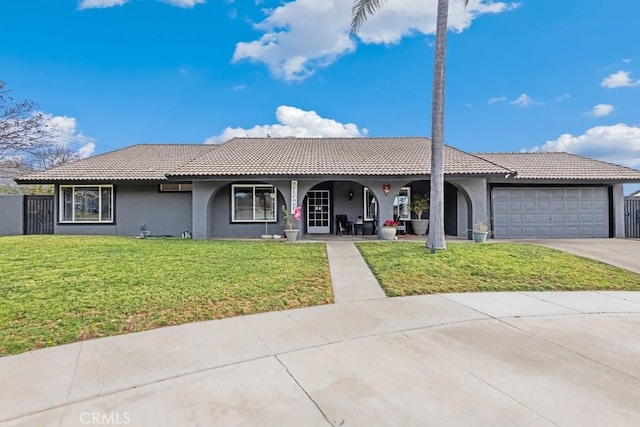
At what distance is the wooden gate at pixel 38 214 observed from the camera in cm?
1681

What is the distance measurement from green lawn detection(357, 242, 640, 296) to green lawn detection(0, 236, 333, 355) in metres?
1.61

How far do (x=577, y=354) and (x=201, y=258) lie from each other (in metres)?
8.34

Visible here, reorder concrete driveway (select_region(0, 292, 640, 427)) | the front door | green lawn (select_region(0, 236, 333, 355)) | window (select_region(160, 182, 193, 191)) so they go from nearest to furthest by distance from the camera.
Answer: concrete driveway (select_region(0, 292, 640, 427)), green lawn (select_region(0, 236, 333, 355)), window (select_region(160, 182, 193, 191)), the front door

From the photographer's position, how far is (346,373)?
3.61m

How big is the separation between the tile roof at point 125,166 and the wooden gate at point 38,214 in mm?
1699

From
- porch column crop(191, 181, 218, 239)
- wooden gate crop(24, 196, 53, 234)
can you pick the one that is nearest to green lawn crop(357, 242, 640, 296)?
porch column crop(191, 181, 218, 239)

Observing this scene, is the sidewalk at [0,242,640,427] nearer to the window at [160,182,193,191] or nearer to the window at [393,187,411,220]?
the window at [393,187,411,220]

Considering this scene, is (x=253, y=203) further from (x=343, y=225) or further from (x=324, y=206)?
(x=343, y=225)

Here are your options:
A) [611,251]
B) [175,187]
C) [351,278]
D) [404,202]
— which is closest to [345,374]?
[351,278]

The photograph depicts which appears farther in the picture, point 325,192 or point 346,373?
point 325,192

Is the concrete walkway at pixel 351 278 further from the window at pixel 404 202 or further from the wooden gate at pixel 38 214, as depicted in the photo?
the wooden gate at pixel 38 214

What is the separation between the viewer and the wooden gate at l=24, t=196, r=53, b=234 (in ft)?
55.2

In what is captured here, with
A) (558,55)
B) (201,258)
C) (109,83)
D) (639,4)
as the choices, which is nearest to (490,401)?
(201,258)

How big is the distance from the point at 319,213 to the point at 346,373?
13.9m
